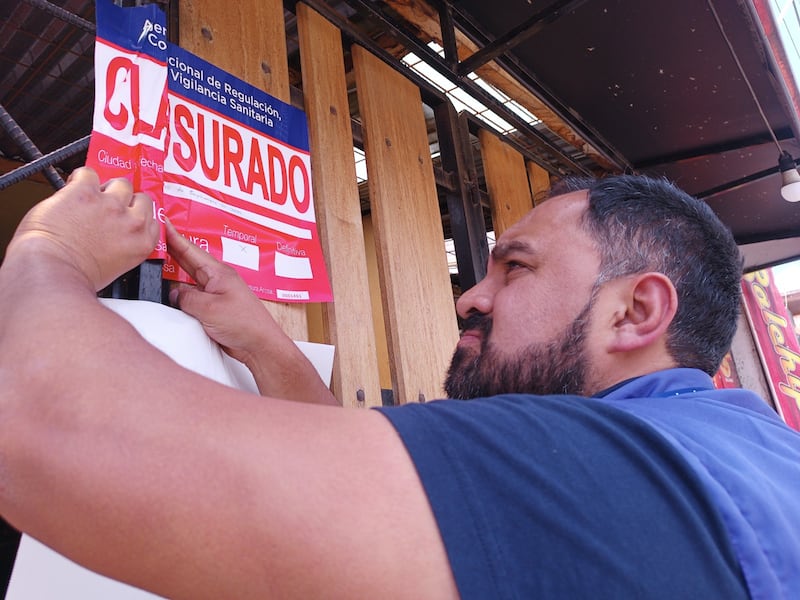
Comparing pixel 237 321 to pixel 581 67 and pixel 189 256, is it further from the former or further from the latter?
pixel 581 67

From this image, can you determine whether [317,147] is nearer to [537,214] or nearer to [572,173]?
[537,214]

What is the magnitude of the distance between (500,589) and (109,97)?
1.14 metres

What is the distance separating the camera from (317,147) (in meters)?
1.75

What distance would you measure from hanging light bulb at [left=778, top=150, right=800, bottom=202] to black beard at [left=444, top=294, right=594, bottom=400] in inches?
110

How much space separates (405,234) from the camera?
201 cm

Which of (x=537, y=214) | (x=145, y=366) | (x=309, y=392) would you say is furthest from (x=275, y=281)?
(x=145, y=366)

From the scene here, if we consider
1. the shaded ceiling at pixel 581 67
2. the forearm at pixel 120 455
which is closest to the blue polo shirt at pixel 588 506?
the forearm at pixel 120 455

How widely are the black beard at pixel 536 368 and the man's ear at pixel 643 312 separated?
7 centimetres

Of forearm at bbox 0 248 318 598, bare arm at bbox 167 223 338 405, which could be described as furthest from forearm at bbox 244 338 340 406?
forearm at bbox 0 248 318 598

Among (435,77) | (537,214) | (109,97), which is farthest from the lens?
(435,77)

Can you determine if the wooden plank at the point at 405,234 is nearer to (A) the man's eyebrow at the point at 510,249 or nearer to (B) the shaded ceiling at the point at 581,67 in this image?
(B) the shaded ceiling at the point at 581,67

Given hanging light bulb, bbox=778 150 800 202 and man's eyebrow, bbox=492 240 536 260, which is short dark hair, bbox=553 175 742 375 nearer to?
man's eyebrow, bbox=492 240 536 260

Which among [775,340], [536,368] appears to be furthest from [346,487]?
[775,340]

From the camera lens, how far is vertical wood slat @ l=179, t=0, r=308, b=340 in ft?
4.76
